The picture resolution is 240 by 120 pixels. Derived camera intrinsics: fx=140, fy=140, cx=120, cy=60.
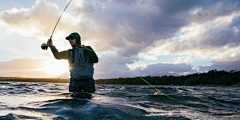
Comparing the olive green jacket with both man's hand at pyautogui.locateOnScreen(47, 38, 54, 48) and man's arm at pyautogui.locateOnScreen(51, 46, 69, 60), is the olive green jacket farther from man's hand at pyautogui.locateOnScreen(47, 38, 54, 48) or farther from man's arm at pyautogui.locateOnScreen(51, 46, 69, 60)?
man's hand at pyautogui.locateOnScreen(47, 38, 54, 48)

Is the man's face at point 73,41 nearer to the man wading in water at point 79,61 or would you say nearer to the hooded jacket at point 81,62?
the man wading in water at point 79,61

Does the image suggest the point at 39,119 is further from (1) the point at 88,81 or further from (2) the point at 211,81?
(2) the point at 211,81

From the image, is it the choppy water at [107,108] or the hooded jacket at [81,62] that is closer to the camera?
the choppy water at [107,108]

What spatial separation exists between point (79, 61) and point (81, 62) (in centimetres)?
9

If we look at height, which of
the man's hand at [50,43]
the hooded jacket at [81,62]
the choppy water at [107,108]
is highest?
the man's hand at [50,43]

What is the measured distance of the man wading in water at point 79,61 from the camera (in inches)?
211

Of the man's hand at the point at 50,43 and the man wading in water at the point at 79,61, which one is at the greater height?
the man's hand at the point at 50,43

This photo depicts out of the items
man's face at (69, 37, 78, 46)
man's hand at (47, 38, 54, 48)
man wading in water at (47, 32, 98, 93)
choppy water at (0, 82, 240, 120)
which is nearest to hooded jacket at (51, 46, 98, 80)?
man wading in water at (47, 32, 98, 93)

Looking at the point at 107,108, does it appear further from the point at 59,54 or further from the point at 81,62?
the point at 59,54

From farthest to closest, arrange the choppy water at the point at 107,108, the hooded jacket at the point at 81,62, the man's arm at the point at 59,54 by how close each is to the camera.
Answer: the man's arm at the point at 59,54, the hooded jacket at the point at 81,62, the choppy water at the point at 107,108

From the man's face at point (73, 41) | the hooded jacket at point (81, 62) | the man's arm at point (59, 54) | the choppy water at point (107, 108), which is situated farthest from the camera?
the man's arm at point (59, 54)

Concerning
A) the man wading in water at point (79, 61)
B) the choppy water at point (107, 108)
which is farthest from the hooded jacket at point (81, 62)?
the choppy water at point (107, 108)

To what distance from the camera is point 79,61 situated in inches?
210

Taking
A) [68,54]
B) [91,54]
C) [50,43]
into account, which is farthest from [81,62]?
[50,43]
